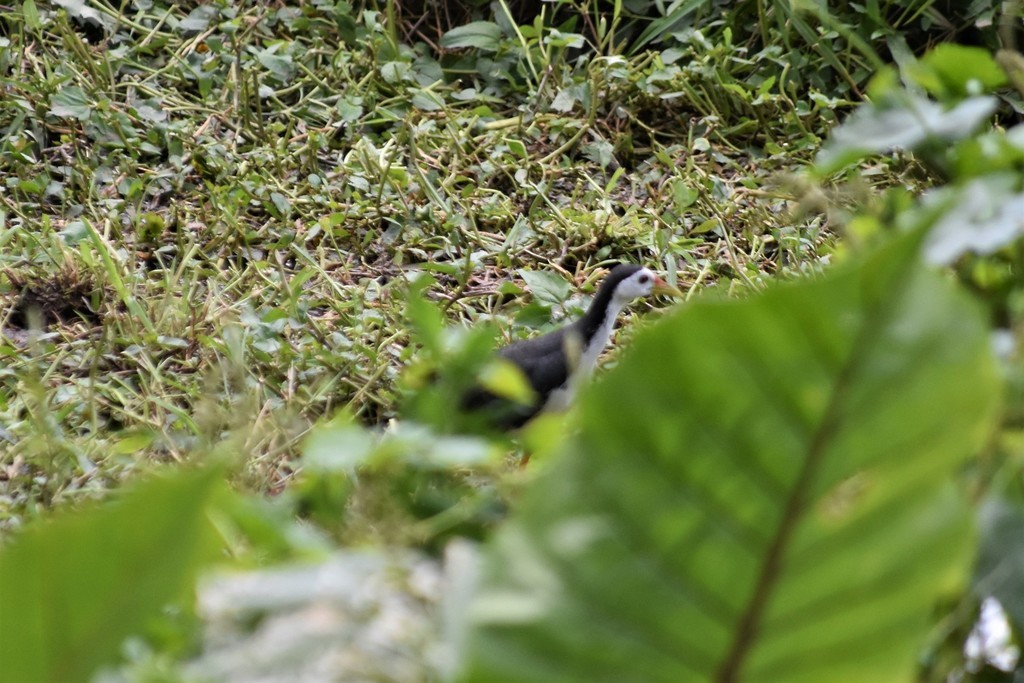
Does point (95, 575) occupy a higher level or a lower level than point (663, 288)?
higher

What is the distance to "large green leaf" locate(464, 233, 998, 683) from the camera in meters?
0.57

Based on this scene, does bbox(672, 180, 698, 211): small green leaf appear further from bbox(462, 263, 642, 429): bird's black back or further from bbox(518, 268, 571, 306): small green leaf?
bbox(462, 263, 642, 429): bird's black back

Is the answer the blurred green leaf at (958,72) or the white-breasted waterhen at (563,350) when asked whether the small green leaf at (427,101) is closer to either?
the white-breasted waterhen at (563,350)

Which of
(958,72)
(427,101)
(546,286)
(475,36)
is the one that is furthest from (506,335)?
(958,72)

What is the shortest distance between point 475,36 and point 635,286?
1.80 metres

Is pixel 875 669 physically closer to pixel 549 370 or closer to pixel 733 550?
pixel 733 550

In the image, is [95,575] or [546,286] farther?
[546,286]

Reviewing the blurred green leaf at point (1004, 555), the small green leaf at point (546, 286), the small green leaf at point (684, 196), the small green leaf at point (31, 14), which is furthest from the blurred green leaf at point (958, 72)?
the small green leaf at point (31, 14)

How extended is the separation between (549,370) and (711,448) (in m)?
2.52

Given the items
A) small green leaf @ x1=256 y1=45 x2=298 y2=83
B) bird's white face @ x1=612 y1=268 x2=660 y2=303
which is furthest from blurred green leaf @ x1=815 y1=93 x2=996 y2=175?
small green leaf @ x1=256 y1=45 x2=298 y2=83

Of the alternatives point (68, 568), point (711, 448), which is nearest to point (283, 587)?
point (68, 568)

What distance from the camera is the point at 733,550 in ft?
2.02

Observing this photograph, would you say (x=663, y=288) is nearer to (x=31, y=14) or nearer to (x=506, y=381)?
(x=31, y=14)

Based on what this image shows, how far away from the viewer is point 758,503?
612 millimetres
